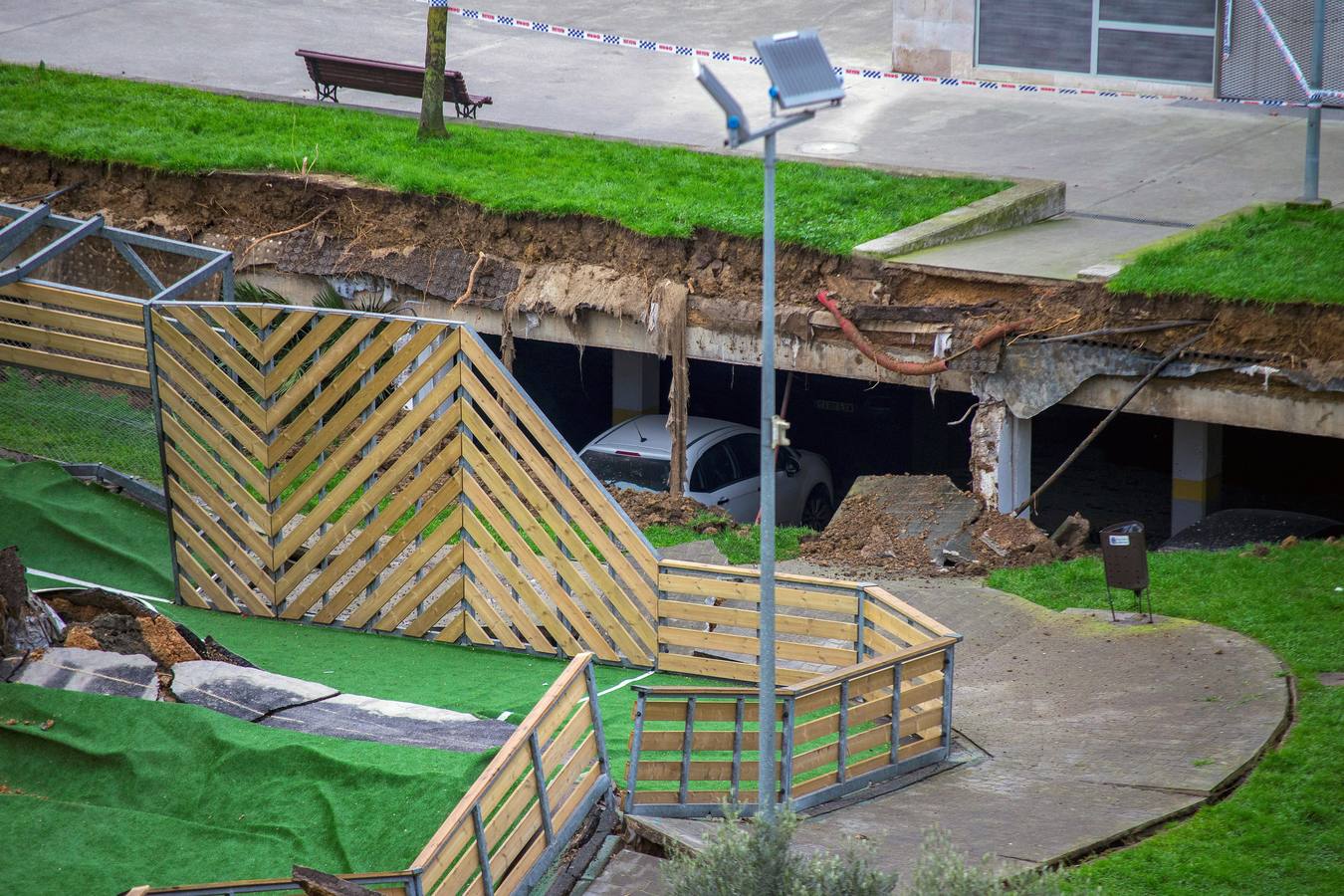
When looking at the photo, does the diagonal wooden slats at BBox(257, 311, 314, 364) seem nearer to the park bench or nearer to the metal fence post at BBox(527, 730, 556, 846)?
the metal fence post at BBox(527, 730, 556, 846)

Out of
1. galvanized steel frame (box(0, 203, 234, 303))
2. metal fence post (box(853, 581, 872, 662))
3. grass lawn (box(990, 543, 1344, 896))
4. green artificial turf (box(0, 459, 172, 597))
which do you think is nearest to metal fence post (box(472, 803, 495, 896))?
grass lawn (box(990, 543, 1344, 896))

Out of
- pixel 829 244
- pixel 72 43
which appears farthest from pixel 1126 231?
pixel 72 43

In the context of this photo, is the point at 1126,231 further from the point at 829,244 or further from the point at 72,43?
the point at 72,43

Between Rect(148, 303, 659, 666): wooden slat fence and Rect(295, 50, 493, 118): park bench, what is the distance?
9052 mm

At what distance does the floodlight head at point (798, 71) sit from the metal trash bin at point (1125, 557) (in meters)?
6.01

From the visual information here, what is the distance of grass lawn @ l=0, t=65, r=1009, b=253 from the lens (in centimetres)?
1747

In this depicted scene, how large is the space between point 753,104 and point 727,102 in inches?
615

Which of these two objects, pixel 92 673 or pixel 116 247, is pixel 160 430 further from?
pixel 92 673

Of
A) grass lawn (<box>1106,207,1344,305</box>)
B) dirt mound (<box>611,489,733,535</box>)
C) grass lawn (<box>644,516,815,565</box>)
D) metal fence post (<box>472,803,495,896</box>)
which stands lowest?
grass lawn (<box>644,516,815,565</box>)

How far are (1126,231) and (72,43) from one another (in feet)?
57.8

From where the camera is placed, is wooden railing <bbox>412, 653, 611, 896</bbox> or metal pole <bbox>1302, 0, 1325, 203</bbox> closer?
wooden railing <bbox>412, 653, 611, 896</bbox>

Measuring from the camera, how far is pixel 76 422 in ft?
47.3

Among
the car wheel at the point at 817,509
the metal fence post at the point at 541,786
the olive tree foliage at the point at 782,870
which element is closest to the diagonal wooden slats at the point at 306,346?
the metal fence post at the point at 541,786

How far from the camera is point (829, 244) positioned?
54.0ft
